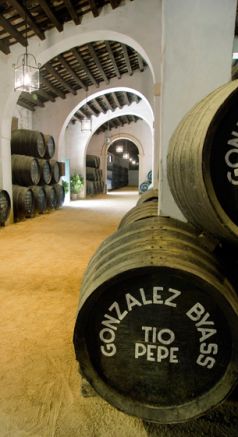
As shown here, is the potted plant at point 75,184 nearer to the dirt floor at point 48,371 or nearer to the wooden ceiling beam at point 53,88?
the wooden ceiling beam at point 53,88

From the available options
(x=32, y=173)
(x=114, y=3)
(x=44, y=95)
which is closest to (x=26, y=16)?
(x=114, y=3)

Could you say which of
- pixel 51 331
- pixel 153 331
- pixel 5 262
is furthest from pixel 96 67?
pixel 153 331

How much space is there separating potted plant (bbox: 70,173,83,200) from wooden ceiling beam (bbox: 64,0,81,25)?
8316 millimetres

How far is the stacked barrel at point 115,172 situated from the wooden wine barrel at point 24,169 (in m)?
14.4

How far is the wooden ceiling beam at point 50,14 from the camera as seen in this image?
5.39m

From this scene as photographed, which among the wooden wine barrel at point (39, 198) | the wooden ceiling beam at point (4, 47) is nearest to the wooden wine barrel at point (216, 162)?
the wooden ceiling beam at point (4, 47)

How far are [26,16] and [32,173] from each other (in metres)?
3.66

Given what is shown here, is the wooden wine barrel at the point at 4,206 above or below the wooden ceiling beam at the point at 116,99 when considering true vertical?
below

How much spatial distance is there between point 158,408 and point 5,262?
3409 millimetres

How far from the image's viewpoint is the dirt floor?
145 centimetres

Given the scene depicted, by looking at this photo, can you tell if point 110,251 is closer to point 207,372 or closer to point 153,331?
point 153,331

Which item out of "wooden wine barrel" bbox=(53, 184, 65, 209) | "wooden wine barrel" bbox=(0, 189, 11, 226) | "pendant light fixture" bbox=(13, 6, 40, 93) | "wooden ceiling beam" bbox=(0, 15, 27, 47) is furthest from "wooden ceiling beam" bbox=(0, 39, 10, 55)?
"wooden wine barrel" bbox=(53, 184, 65, 209)

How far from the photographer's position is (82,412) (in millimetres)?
1562

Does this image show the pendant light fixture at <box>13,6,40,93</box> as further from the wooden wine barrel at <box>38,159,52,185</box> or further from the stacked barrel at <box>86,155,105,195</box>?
the stacked barrel at <box>86,155,105,195</box>
